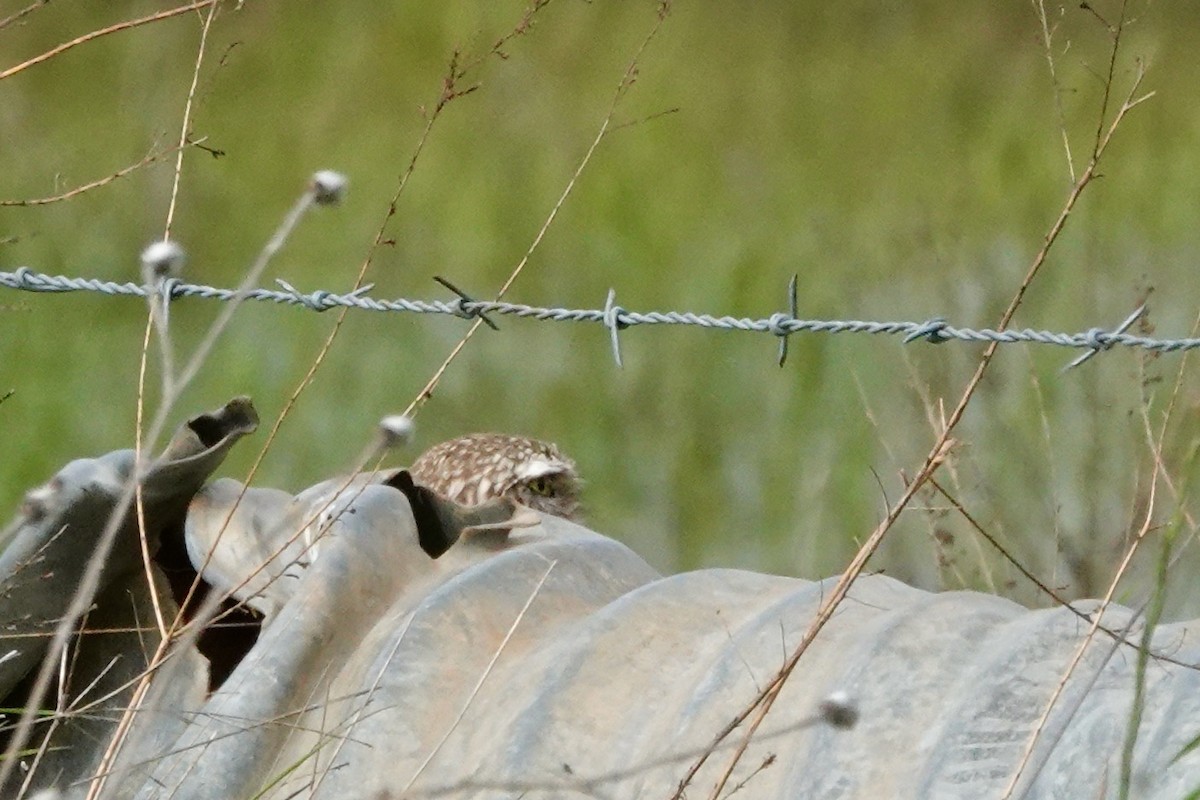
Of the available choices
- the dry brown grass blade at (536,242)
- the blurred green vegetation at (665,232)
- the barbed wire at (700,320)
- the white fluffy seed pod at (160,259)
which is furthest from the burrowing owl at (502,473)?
the white fluffy seed pod at (160,259)

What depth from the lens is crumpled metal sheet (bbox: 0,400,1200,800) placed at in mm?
2189

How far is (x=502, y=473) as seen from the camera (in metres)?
5.54

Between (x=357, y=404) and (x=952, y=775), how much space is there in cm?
525

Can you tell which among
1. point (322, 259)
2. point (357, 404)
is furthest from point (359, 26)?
point (357, 404)

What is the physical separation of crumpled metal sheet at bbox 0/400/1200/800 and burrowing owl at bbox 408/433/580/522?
222 centimetres

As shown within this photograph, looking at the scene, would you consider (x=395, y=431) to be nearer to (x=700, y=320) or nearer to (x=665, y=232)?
(x=700, y=320)

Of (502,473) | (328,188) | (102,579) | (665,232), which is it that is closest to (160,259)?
(328,188)

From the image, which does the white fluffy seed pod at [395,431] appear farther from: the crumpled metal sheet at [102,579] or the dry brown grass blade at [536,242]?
the crumpled metal sheet at [102,579]

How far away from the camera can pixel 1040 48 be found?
5.64 metres

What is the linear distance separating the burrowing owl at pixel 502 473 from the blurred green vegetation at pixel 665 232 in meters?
0.98

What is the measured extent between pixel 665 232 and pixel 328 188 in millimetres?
5002

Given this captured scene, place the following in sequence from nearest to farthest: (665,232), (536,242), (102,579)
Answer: (102,579) → (536,242) → (665,232)

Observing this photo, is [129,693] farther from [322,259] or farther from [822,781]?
[322,259]

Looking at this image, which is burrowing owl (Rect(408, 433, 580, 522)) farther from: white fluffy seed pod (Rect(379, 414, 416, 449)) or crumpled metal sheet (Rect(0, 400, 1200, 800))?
white fluffy seed pod (Rect(379, 414, 416, 449))
